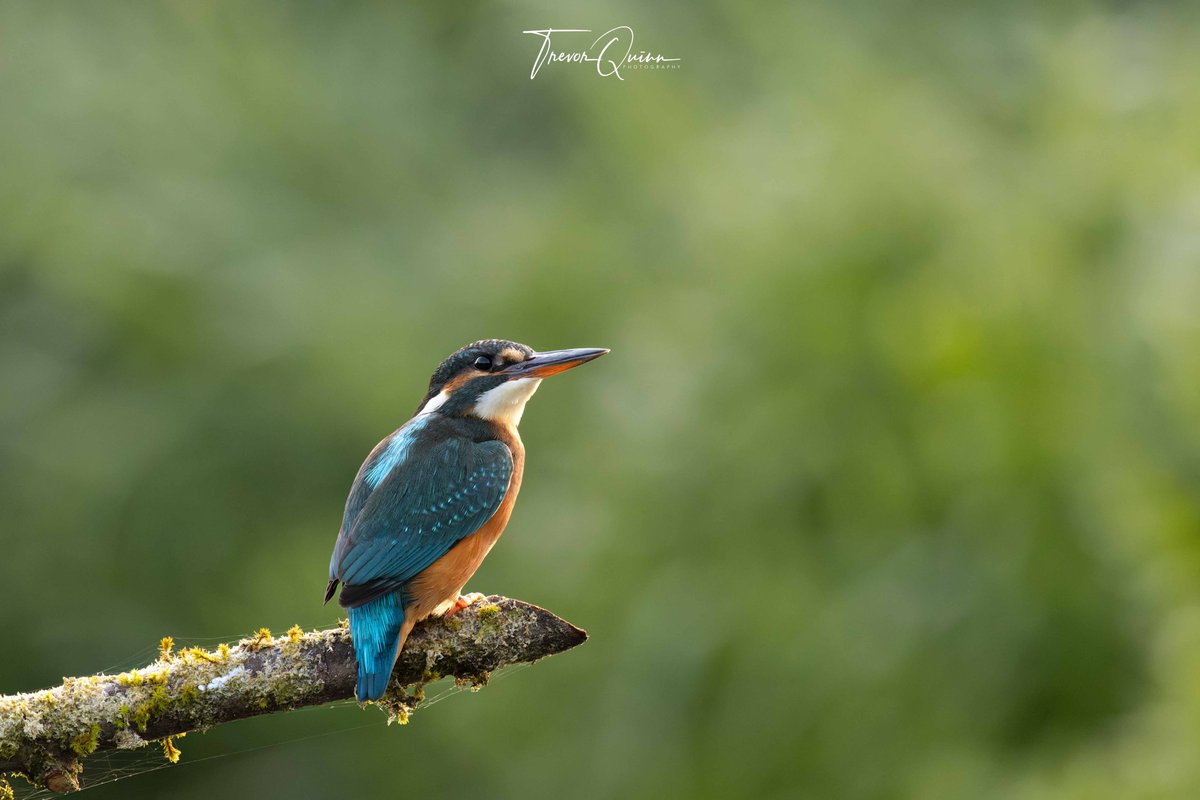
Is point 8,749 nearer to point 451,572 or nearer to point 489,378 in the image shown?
point 451,572

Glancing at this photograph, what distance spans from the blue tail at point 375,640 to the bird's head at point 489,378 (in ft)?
2.46

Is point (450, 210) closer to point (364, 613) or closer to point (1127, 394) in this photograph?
point (1127, 394)

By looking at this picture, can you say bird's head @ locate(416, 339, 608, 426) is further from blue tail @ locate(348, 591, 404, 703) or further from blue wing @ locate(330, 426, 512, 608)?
blue tail @ locate(348, 591, 404, 703)

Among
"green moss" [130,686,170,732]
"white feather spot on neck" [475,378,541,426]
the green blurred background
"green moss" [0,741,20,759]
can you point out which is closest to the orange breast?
"white feather spot on neck" [475,378,541,426]

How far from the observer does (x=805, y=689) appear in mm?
4875

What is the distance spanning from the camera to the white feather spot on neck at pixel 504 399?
10.2ft

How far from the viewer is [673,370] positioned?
229 inches

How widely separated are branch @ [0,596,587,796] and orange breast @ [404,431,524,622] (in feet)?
0.90

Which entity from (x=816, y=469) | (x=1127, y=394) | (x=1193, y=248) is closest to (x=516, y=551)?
(x=816, y=469)

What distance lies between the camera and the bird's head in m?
3.08

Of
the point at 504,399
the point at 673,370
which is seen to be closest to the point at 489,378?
the point at 504,399

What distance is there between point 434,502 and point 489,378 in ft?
1.40

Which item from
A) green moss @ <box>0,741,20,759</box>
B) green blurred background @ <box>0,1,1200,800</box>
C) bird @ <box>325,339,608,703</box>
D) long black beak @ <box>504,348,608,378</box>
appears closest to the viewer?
green moss @ <box>0,741,20,759</box>

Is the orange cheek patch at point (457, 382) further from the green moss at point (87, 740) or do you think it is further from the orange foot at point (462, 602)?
the green moss at point (87, 740)
